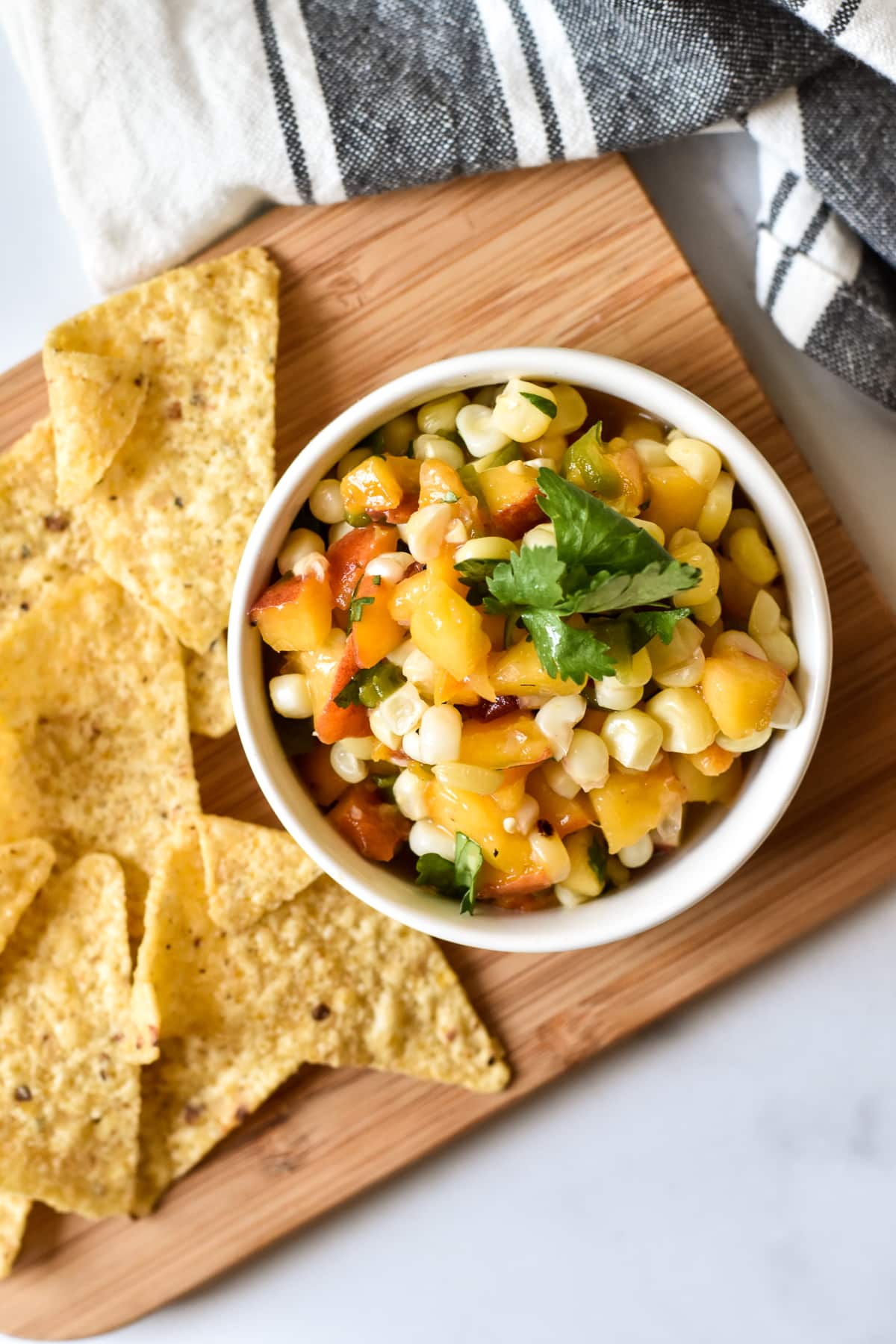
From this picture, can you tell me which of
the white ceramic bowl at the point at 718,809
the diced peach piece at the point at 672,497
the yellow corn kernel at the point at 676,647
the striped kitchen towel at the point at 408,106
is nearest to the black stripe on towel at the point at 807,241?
the striped kitchen towel at the point at 408,106

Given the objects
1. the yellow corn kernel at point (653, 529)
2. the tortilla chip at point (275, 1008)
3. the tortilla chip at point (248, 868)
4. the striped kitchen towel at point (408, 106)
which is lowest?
the tortilla chip at point (275, 1008)

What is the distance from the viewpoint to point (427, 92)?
213 centimetres

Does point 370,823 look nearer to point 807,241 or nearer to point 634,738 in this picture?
point 634,738

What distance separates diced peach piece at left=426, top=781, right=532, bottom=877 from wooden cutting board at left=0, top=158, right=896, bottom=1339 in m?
0.53

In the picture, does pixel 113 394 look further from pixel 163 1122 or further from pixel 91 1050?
pixel 163 1122

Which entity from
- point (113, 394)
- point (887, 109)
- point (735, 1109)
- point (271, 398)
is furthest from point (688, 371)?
point (735, 1109)

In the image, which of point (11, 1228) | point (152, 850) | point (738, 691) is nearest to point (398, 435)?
point (738, 691)

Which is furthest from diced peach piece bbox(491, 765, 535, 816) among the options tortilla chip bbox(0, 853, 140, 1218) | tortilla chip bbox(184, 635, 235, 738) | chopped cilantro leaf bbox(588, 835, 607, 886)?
tortilla chip bbox(0, 853, 140, 1218)

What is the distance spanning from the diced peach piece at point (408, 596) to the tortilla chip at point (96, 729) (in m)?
0.65

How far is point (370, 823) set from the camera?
1.98 metres

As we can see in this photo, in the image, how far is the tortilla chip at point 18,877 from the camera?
2.14 metres

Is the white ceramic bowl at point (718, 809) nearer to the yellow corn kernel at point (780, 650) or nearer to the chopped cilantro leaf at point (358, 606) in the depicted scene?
the yellow corn kernel at point (780, 650)

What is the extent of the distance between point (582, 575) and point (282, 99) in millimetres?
1210

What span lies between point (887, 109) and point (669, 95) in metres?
0.42
